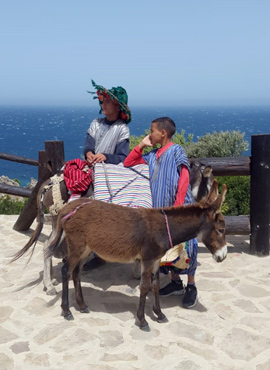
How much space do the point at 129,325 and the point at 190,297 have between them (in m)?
0.78

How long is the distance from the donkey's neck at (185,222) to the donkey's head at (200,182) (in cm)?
76

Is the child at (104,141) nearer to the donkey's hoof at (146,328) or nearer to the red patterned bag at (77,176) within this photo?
the red patterned bag at (77,176)

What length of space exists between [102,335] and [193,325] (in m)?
0.89

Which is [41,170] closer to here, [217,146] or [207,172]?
[207,172]

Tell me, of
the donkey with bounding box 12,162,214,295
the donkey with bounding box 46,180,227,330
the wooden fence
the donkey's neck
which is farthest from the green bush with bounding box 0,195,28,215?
the donkey's neck

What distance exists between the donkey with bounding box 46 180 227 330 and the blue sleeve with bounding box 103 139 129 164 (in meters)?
0.94

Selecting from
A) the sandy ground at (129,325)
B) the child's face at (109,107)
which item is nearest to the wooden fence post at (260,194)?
the sandy ground at (129,325)

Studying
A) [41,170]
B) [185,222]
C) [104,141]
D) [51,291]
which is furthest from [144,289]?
[41,170]

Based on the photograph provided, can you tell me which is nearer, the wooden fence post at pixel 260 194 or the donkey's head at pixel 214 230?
the donkey's head at pixel 214 230

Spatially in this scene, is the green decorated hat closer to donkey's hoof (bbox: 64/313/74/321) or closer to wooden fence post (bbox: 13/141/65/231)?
wooden fence post (bbox: 13/141/65/231)

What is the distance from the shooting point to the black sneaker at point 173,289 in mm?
4801

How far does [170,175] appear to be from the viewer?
4.43 meters

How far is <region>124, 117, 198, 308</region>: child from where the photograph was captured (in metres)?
4.37

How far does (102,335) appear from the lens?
157 inches
